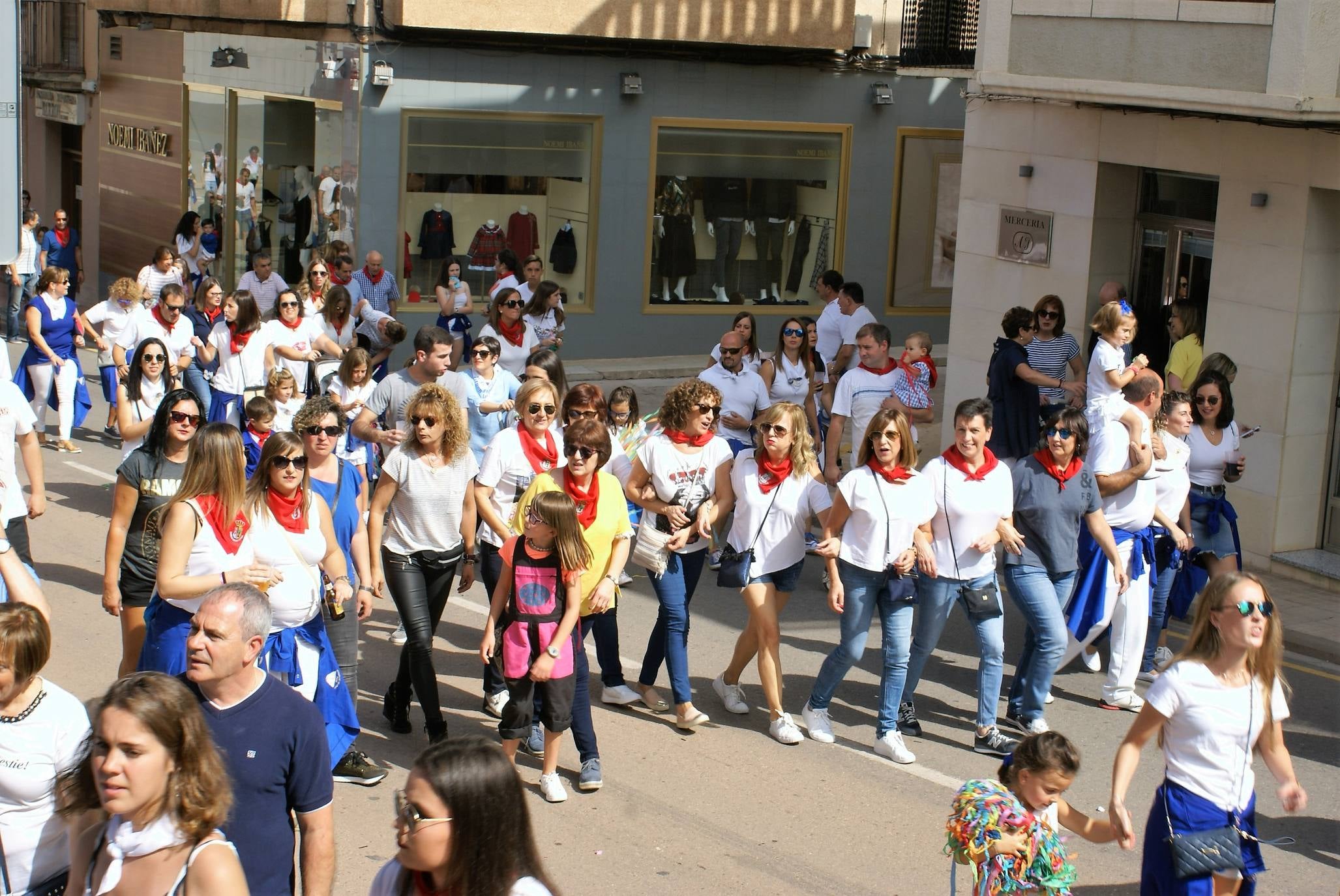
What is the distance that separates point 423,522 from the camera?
7527mm

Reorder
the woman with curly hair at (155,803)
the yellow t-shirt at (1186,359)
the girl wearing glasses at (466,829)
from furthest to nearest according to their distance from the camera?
the yellow t-shirt at (1186,359)
the woman with curly hair at (155,803)
the girl wearing glasses at (466,829)

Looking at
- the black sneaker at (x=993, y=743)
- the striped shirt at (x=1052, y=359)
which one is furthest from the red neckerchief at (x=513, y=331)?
the black sneaker at (x=993, y=743)

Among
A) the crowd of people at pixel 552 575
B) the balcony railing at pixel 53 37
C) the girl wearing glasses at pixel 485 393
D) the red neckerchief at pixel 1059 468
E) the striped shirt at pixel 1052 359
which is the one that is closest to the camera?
the crowd of people at pixel 552 575

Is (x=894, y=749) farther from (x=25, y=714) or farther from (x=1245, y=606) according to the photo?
(x=25, y=714)

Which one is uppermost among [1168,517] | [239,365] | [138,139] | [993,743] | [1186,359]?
[138,139]

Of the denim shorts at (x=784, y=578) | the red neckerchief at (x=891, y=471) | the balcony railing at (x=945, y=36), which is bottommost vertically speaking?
the denim shorts at (x=784, y=578)

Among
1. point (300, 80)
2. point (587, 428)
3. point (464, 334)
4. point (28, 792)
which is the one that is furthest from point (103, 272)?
point (28, 792)

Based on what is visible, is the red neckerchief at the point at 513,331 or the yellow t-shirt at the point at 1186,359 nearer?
the yellow t-shirt at the point at 1186,359

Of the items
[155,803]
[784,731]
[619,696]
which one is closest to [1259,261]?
[784,731]

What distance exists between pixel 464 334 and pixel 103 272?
41.5 ft

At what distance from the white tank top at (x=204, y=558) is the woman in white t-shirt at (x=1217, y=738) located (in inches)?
133

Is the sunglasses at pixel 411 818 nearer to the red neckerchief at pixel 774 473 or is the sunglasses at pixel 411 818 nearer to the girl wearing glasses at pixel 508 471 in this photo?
the girl wearing glasses at pixel 508 471

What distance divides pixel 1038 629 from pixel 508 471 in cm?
282

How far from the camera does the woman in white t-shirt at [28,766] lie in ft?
14.1
